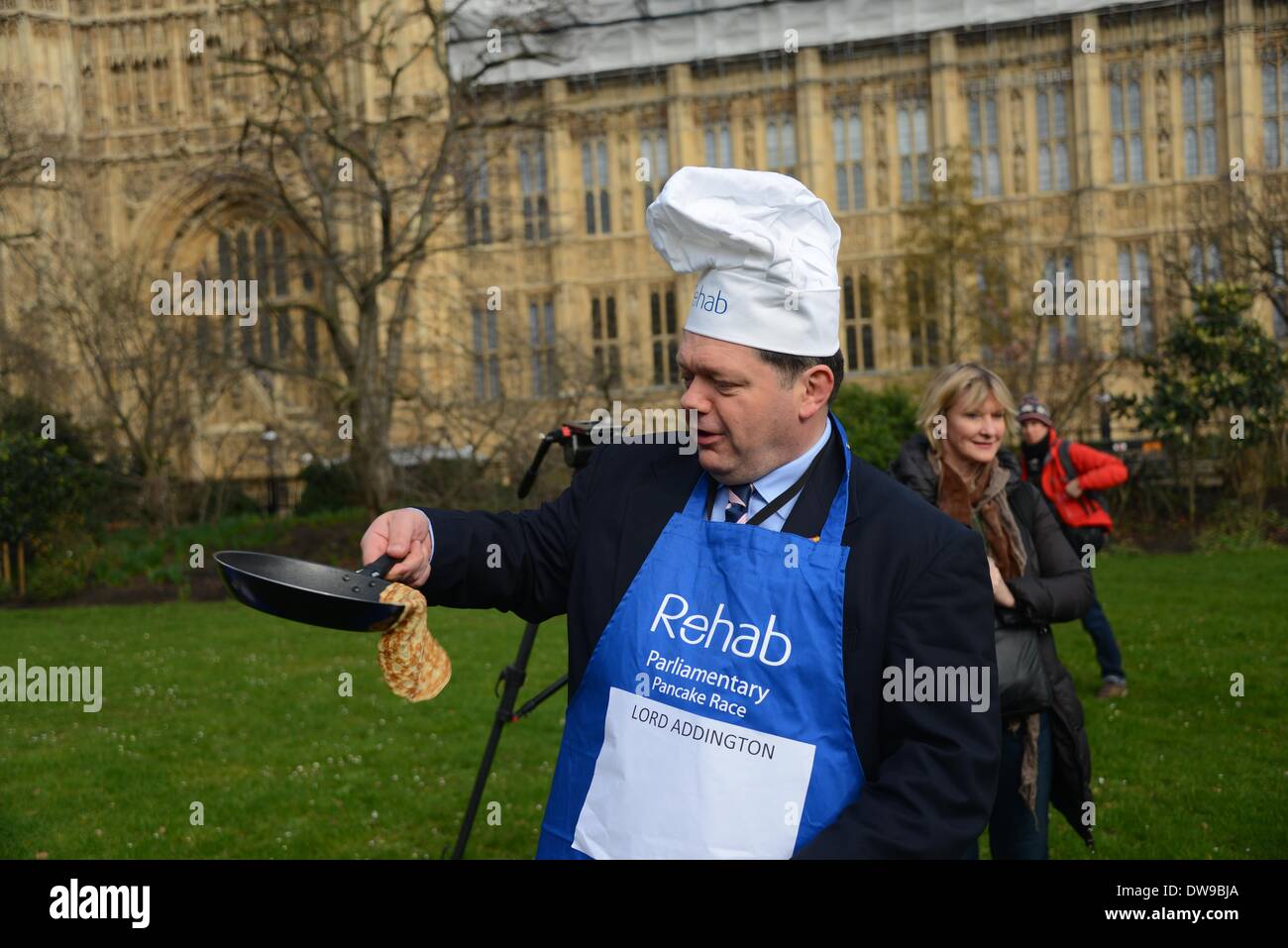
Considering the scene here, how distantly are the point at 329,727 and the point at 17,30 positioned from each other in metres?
27.1

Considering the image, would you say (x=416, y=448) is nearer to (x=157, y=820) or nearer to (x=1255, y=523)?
(x=1255, y=523)

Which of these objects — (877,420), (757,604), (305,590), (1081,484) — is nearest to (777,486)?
(757,604)

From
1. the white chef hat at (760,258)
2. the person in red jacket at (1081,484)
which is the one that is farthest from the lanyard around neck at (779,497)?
the person in red jacket at (1081,484)

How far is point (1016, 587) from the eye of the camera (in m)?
3.88

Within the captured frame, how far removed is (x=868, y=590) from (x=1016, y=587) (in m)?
1.77

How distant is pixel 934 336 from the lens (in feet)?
97.2

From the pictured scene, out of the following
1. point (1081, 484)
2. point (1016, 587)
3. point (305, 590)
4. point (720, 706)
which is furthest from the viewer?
point (1081, 484)

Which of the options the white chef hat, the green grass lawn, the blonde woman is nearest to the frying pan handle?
the white chef hat

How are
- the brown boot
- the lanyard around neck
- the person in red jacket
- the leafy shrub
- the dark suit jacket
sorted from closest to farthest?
the dark suit jacket, the lanyard around neck, the person in red jacket, the brown boot, the leafy shrub

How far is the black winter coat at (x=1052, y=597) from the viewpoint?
12.8ft

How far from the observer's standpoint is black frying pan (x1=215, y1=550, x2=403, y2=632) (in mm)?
2170

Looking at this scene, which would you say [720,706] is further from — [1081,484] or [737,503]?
[1081,484]

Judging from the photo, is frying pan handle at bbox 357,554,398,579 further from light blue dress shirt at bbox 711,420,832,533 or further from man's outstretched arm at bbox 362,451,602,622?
light blue dress shirt at bbox 711,420,832,533

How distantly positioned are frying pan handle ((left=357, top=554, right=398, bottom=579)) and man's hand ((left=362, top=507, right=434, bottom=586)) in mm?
12
